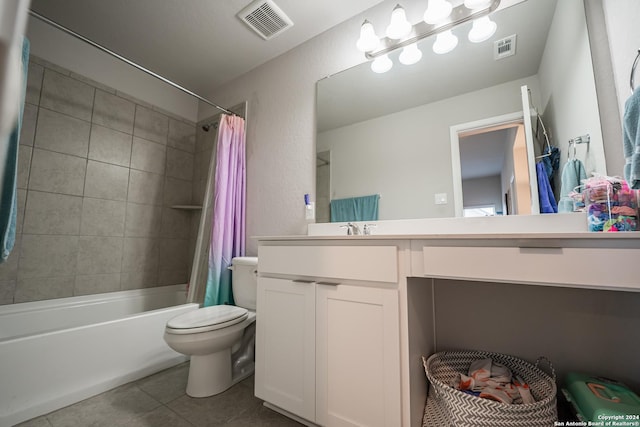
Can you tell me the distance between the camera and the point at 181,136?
267 centimetres

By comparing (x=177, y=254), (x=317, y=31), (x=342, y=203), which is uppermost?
(x=317, y=31)

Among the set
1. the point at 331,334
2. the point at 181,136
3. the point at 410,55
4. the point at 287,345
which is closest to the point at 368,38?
the point at 410,55

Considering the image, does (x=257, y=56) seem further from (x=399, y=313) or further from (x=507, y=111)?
(x=399, y=313)

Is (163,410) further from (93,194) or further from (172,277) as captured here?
(93,194)

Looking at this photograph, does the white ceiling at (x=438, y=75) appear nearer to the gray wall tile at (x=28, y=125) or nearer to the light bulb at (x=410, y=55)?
the light bulb at (x=410, y=55)

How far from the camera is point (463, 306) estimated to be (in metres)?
1.29

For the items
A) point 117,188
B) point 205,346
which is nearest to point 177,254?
point 117,188

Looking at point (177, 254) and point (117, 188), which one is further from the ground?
point (117, 188)

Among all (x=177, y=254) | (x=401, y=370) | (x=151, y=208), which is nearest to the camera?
(x=401, y=370)

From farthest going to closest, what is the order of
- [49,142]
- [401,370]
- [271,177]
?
[271,177] → [49,142] → [401,370]

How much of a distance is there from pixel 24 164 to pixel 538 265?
9.30 ft

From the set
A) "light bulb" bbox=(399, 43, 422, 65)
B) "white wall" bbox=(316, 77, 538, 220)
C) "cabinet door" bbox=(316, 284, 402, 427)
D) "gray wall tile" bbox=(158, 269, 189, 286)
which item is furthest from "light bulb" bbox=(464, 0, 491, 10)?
"gray wall tile" bbox=(158, 269, 189, 286)

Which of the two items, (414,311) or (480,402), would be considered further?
(414,311)

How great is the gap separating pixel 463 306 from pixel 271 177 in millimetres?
1534
